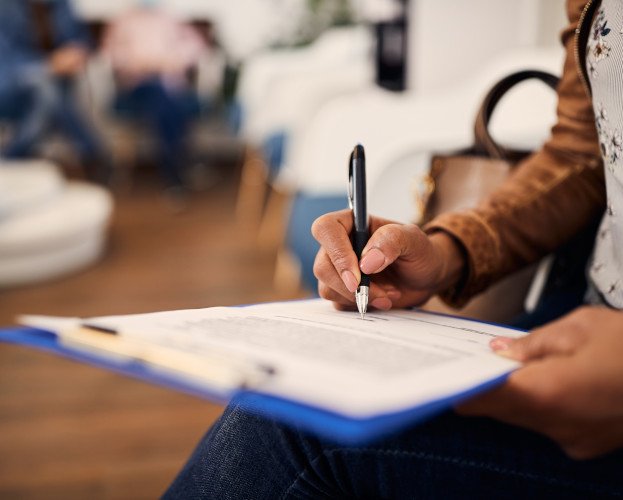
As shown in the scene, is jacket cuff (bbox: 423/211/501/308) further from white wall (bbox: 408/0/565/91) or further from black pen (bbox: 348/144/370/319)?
white wall (bbox: 408/0/565/91)

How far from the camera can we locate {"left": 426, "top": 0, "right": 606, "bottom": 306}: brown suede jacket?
70 centimetres

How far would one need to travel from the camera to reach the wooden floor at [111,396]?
1.33 m

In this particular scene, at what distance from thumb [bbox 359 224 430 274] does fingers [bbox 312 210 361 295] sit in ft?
0.04

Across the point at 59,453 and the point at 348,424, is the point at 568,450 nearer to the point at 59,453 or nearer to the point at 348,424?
the point at 348,424

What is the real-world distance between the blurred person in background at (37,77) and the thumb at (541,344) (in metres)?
3.57

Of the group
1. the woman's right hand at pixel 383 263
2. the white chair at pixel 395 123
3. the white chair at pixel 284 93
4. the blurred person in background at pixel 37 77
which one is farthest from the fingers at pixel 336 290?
the blurred person in background at pixel 37 77

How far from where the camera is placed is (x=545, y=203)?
731 millimetres

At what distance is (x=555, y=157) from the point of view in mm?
757

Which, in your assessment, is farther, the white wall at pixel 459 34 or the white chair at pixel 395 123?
the white wall at pixel 459 34

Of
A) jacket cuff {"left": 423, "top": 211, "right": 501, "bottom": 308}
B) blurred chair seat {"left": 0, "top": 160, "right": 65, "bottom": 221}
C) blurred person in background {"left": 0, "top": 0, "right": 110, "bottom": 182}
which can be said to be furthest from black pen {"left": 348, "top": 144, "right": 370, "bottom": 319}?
blurred person in background {"left": 0, "top": 0, "right": 110, "bottom": 182}

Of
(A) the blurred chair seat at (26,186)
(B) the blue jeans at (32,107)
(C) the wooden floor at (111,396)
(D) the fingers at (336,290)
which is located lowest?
(C) the wooden floor at (111,396)

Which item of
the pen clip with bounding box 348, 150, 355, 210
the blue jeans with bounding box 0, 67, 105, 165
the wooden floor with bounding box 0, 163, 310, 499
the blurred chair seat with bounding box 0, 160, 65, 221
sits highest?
the pen clip with bounding box 348, 150, 355, 210

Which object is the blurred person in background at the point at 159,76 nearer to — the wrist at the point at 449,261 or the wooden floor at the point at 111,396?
the wooden floor at the point at 111,396

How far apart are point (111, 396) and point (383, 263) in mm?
1233
